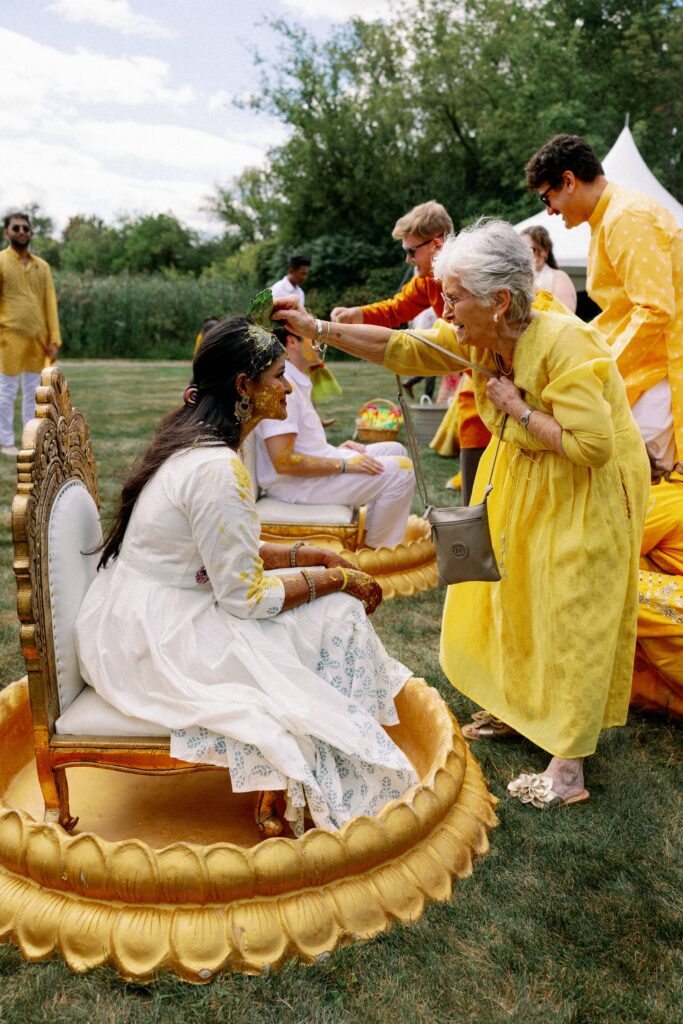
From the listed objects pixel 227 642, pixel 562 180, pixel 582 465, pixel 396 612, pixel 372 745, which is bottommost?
pixel 396 612

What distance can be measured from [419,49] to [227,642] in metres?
36.1

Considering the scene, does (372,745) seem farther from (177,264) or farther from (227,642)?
(177,264)

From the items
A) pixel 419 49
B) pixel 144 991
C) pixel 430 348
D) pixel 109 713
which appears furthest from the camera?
pixel 419 49

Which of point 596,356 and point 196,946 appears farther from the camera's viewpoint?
point 596,356

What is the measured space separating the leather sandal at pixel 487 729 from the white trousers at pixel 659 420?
4.93 feet

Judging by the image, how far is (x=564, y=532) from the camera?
3.03 meters

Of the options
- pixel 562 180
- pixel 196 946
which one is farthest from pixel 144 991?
pixel 562 180

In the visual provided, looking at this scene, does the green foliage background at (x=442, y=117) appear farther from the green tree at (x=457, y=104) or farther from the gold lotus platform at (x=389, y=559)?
the gold lotus platform at (x=389, y=559)

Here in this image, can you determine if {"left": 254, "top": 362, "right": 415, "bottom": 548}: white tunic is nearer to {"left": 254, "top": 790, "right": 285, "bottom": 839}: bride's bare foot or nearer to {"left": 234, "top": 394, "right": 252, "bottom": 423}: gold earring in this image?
{"left": 234, "top": 394, "right": 252, "bottom": 423}: gold earring

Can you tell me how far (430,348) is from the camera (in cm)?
331

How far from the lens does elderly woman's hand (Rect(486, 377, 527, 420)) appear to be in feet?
9.62

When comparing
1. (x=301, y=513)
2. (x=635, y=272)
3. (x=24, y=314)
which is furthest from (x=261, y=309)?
(x=24, y=314)

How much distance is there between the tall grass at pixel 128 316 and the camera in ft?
72.9

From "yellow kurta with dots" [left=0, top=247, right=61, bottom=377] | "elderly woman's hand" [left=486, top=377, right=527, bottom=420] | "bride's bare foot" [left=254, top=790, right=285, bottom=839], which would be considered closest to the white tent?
"yellow kurta with dots" [left=0, top=247, right=61, bottom=377]
